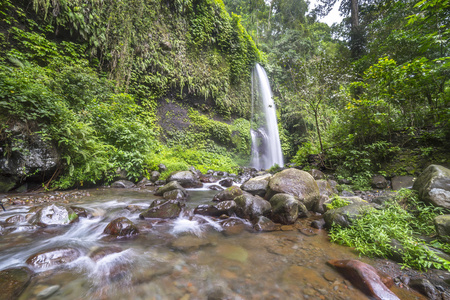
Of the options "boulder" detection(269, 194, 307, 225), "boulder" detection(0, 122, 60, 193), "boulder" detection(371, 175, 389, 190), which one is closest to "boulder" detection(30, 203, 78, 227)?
"boulder" detection(0, 122, 60, 193)

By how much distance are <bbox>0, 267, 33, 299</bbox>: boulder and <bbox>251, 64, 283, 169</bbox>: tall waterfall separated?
48.3 ft

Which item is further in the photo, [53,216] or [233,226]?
[233,226]

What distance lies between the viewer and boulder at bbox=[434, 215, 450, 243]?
7.76 feet

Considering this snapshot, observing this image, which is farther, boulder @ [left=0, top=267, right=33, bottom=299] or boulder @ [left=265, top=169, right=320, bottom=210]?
boulder @ [left=265, top=169, right=320, bottom=210]

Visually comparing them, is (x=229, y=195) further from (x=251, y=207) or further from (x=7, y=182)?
(x=7, y=182)

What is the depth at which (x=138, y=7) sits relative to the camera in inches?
404

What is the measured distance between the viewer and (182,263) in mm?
2443

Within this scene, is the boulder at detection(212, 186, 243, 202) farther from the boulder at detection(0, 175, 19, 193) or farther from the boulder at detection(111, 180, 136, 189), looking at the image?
the boulder at detection(0, 175, 19, 193)

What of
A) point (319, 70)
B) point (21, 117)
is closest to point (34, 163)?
point (21, 117)

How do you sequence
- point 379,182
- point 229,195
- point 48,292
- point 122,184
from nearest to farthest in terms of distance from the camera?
point 48,292 → point 229,195 → point 379,182 → point 122,184

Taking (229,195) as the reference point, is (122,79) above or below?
above

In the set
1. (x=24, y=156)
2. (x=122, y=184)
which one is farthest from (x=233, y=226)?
(x=24, y=156)

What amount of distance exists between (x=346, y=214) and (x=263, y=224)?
158 cm

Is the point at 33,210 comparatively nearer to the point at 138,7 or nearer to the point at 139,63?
the point at 139,63
